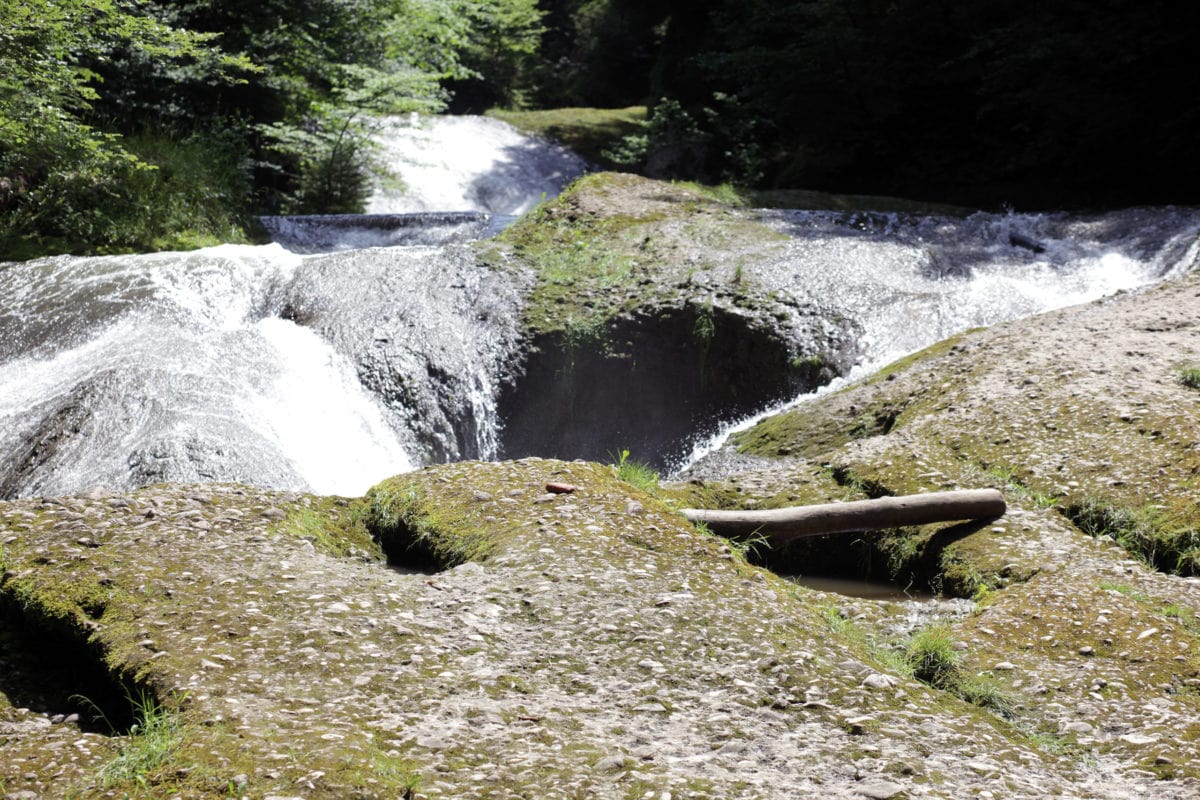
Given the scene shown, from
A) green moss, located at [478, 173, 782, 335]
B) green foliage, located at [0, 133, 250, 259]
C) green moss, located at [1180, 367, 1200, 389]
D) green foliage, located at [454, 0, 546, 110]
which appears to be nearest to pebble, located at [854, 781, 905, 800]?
green moss, located at [1180, 367, 1200, 389]

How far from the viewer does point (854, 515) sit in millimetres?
5895

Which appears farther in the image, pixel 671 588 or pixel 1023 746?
pixel 671 588

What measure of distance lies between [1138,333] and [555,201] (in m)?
6.36

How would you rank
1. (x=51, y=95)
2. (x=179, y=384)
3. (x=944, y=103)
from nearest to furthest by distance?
(x=179, y=384)
(x=51, y=95)
(x=944, y=103)

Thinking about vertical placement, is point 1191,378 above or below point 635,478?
above

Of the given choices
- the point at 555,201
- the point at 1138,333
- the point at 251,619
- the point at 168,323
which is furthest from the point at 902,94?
the point at 251,619

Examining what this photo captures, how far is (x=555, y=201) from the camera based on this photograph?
12062mm

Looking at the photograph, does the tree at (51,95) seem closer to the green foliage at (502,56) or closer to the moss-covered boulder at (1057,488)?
the moss-covered boulder at (1057,488)

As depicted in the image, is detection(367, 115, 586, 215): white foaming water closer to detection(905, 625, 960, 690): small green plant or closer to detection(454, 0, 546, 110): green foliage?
detection(454, 0, 546, 110): green foliage

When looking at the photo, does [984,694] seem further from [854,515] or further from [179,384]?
[179,384]

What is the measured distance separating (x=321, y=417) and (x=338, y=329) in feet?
3.89

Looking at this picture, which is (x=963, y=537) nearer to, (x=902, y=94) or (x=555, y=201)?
(x=555, y=201)

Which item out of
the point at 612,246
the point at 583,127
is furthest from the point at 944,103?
the point at 612,246

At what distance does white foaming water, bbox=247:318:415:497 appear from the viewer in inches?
311
